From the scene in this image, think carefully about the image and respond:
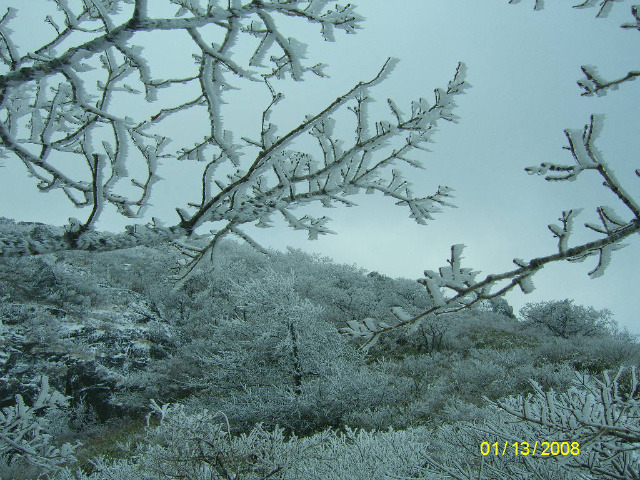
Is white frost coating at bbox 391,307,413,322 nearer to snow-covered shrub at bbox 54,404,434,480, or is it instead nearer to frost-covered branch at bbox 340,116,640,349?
frost-covered branch at bbox 340,116,640,349

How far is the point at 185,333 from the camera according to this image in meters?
15.7

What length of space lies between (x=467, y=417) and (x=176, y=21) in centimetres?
897

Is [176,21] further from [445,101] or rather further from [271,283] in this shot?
[271,283]

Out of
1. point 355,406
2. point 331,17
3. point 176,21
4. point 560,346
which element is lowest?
point 355,406

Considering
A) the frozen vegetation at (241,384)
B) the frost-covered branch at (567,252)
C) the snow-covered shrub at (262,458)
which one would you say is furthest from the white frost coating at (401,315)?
the snow-covered shrub at (262,458)

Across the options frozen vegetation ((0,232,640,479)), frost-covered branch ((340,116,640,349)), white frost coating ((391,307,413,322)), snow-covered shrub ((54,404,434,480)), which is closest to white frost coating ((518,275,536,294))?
frost-covered branch ((340,116,640,349))

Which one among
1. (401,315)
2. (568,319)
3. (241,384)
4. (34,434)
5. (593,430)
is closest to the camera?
(401,315)

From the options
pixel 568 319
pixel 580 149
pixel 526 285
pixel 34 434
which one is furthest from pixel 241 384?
pixel 568 319

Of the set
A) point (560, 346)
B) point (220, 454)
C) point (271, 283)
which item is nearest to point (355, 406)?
point (271, 283)

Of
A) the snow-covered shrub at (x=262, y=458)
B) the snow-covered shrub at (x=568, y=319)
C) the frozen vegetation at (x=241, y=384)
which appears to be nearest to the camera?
the snow-covered shrub at (x=262, y=458)

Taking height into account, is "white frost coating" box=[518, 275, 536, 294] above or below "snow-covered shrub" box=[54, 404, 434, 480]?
above

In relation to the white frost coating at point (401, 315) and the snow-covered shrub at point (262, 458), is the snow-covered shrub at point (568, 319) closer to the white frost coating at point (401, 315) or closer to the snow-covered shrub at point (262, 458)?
the snow-covered shrub at point (262, 458)

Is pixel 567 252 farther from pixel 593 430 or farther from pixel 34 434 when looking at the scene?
pixel 34 434

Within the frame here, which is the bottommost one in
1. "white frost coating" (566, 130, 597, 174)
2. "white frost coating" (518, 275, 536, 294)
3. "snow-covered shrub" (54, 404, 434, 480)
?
"snow-covered shrub" (54, 404, 434, 480)
